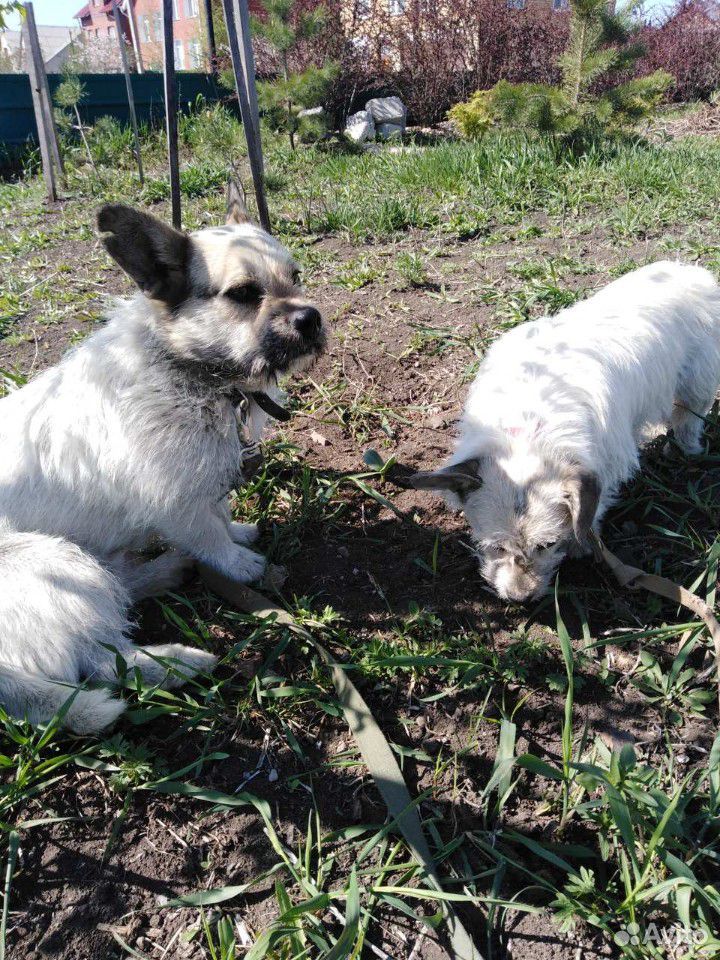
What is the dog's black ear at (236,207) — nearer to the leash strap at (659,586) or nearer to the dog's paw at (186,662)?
the dog's paw at (186,662)

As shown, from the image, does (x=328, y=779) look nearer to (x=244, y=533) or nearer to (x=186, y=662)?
(x=186, y=662)

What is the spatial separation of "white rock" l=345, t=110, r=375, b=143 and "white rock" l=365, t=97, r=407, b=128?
0.86 feet

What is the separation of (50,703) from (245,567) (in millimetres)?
1090

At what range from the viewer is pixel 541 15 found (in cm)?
1622

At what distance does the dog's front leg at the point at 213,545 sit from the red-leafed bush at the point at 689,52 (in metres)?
18.1

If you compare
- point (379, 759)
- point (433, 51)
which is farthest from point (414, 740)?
point (433, 51)

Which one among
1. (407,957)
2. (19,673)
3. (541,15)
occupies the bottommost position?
(407,957)

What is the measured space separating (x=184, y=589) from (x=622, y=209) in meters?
5.68

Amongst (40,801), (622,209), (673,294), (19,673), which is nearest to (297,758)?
(40,801)

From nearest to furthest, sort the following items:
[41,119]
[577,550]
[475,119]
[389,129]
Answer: [577,550] → [41,119] → [475,119] → [389,129]

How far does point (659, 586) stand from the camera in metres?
2.89

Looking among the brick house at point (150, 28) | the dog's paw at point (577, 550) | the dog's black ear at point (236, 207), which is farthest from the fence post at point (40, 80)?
the brick house at point (150, 28)

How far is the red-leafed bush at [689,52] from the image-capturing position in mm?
16609

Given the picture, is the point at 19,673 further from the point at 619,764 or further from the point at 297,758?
the point at 619,764
